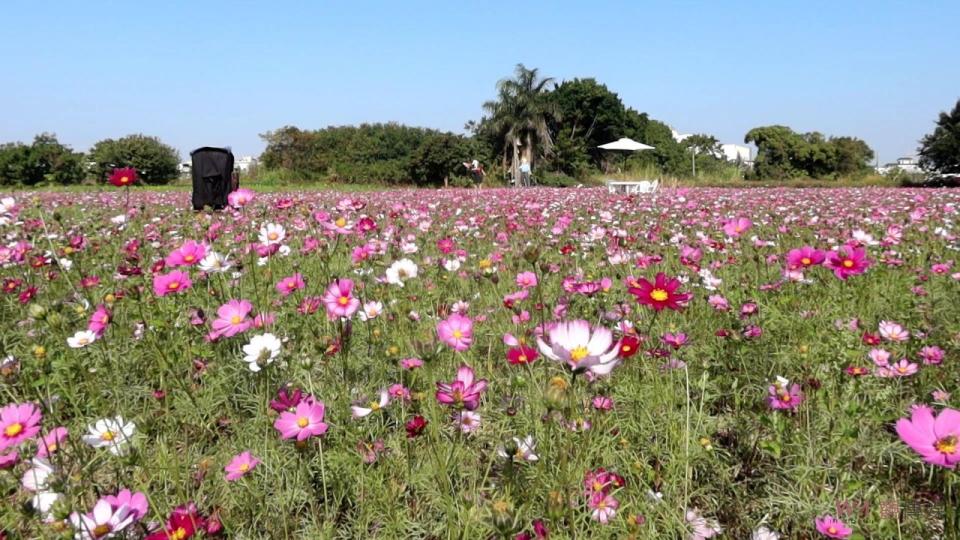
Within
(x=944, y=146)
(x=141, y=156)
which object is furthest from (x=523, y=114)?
(x=141, y=156)

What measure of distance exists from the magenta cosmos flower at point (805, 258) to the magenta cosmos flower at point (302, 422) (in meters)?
1.20

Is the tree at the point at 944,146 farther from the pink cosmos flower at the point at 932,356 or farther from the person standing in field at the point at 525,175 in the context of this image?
the pink cosmos flower at the point at 932,356

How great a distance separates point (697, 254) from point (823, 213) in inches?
137

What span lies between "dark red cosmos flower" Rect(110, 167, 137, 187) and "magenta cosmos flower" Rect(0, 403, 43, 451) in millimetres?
1073

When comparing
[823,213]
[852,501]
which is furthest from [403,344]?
[823,213]

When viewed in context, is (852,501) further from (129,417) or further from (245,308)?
(129,417)

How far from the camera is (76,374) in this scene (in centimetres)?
166

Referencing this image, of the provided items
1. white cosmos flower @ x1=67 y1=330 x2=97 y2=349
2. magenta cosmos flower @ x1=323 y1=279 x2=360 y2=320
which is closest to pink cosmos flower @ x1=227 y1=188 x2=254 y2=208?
white cosmos flower @ x1=67 y1=330 x2=97 y2=349

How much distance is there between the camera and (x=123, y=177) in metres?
1.88

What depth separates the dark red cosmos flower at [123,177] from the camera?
73.3 inches

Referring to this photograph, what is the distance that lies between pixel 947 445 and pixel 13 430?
1.34 meters

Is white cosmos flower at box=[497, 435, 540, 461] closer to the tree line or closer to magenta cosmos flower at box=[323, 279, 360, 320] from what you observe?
magenta cosmos flower at box=[323, 279, 360, 320]

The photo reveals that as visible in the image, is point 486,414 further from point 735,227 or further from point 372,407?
point 735,227

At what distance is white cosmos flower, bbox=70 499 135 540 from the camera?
31.0 inches
